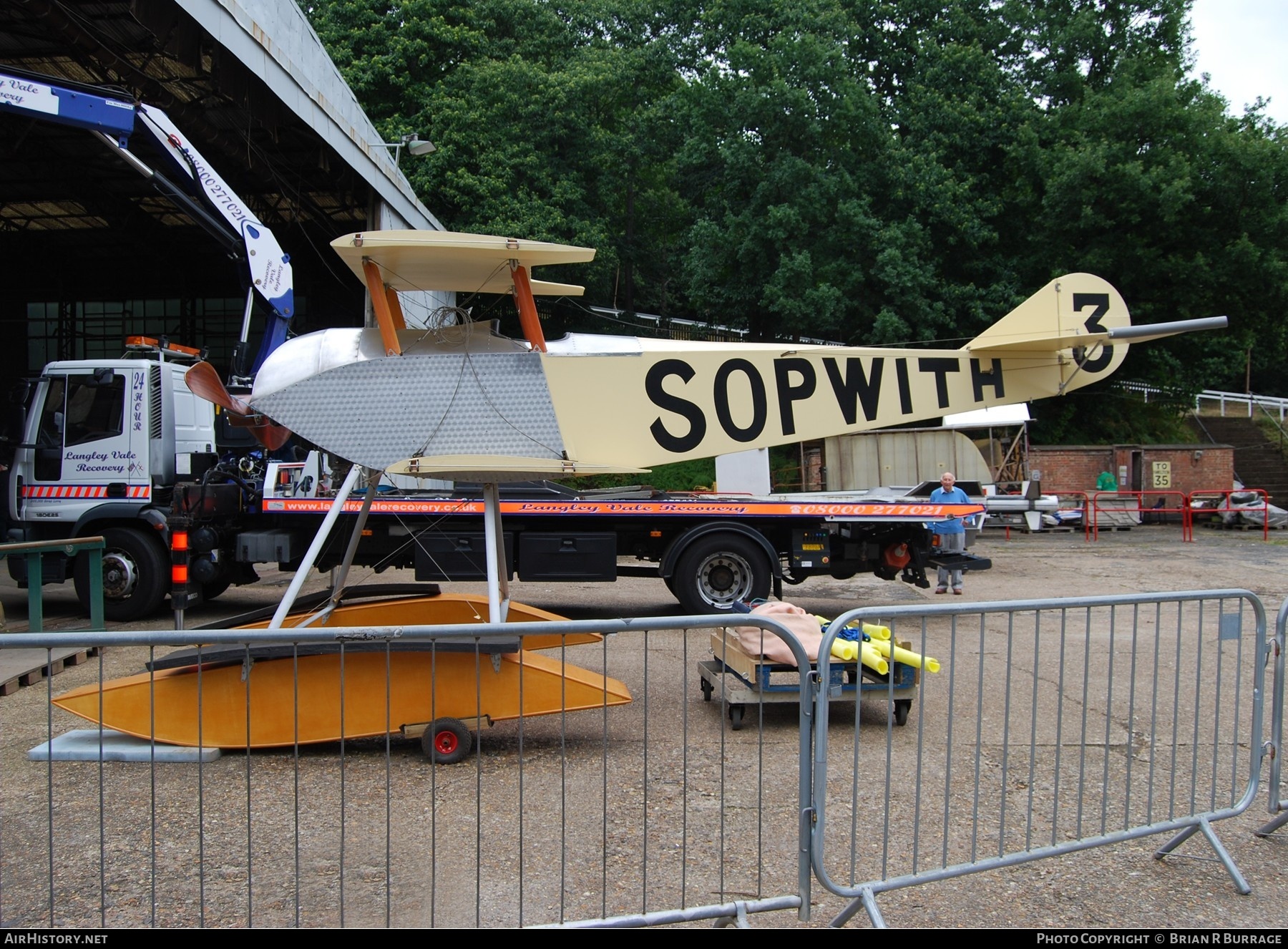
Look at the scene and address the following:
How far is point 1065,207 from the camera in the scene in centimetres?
2342

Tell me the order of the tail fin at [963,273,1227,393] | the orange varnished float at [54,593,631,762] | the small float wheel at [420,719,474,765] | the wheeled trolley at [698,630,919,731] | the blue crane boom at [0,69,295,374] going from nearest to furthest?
the orange varnished float at [54,593,631,762]
the small float wheel at [420,719,474,765]
the wheeled trolley at [698,630,919,731]
the tail fin at [963,273,1227,393]
the blue crane boom at [0,69,295,374]

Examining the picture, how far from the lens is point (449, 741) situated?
516cm

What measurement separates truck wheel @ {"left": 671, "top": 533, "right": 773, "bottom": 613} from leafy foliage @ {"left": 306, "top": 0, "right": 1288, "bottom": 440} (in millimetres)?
15712

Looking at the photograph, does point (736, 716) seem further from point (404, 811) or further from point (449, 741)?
point (404, 811)

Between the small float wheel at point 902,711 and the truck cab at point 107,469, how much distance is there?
23.9ft

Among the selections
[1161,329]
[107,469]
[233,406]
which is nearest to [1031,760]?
[1161,329]

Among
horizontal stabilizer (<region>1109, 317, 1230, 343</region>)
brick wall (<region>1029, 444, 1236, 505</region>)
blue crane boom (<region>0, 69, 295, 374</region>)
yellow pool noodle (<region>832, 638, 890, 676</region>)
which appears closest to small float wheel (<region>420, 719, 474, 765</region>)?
yellow pool noodle (<region>832, 638, 890, 676</region>)

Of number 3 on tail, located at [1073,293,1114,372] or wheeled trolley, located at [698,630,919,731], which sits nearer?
wheeled trolley, located at [698,630,919,731]

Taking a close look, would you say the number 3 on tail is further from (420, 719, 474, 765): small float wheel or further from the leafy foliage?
the leafy foliage

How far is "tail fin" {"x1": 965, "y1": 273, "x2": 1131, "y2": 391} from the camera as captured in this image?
7211 millimetres

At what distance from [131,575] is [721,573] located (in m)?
5.91

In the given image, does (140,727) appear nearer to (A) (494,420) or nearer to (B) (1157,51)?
(A) (494,420)

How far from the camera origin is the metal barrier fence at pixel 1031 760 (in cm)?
350

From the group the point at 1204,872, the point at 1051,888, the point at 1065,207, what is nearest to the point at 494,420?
the point at 1051,888
